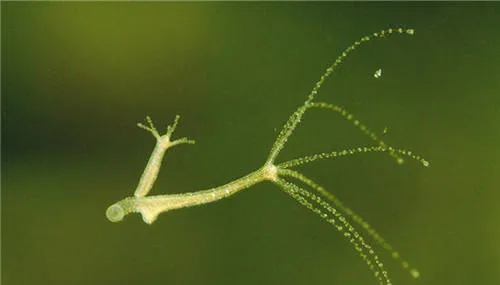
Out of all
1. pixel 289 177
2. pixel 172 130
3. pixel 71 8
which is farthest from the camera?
pixel 71 8

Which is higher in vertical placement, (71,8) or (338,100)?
(71,8)

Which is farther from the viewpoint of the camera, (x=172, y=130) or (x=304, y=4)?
(x=304, y=4)

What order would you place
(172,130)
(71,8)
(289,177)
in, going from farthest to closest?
(71,8)
(172,130)
(289,177)

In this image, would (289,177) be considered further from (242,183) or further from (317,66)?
(317,66)

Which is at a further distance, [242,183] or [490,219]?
[490,219]

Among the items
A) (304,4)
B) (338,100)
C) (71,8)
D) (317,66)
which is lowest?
(338,100)

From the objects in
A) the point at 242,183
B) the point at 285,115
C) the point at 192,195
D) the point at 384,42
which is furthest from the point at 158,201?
the point at 384,42

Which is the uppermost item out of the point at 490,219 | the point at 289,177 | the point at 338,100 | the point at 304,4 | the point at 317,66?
the point at 304,4

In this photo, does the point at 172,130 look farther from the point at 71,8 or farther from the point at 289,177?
the point at 71,8

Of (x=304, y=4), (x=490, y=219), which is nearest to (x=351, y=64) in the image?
(x=304, y=4)
